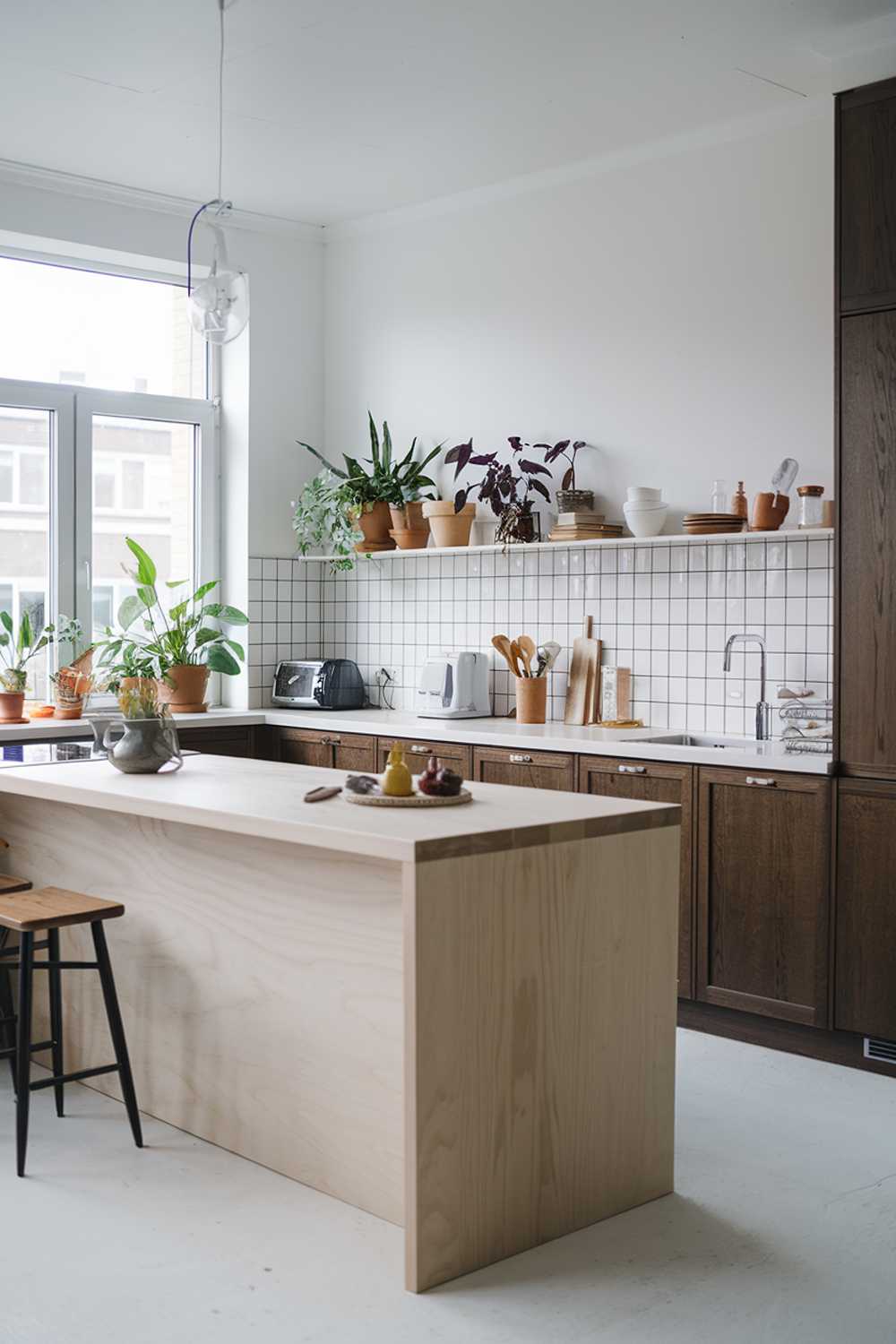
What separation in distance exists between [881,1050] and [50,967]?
229 centimetres

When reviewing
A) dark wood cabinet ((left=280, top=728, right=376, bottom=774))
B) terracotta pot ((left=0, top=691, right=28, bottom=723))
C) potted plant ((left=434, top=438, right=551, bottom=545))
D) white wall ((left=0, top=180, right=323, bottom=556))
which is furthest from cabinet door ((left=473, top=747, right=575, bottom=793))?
white wall ((left=0, top=180, right=323, bottom=556))

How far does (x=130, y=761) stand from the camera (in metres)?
3.51

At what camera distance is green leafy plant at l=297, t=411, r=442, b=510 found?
5.72 m

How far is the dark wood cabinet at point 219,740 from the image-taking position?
5473 mm

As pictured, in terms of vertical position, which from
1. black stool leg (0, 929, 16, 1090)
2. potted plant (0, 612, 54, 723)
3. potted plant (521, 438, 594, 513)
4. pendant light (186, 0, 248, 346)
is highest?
pendant light (186, 0, 248, 346)

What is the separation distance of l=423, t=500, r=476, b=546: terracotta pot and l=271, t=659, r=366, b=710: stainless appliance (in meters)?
0.76

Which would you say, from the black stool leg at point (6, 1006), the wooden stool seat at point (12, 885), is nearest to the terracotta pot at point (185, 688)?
the black stool leg at point (6, 1006)

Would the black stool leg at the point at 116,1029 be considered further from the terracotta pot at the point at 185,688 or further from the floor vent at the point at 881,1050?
the terracotta pot at the point at 185,688

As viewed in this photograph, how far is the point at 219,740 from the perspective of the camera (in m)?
5.59

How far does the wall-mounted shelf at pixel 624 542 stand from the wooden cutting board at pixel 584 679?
0.33 meters

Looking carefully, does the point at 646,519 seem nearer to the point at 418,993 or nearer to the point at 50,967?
the point at 50,967

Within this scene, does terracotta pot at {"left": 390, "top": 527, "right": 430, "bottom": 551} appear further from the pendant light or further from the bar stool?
the bar stool


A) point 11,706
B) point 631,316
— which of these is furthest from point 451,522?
point 11,706

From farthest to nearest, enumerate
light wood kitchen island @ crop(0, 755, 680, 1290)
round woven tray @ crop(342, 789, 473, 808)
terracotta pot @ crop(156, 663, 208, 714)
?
terracotta pot @ crop(156, 663, 208, 714) → round woven tray @ crop(342, 789, 473, 808) → light wood kitchen island @ crop(0, 755, 680, 1290)
